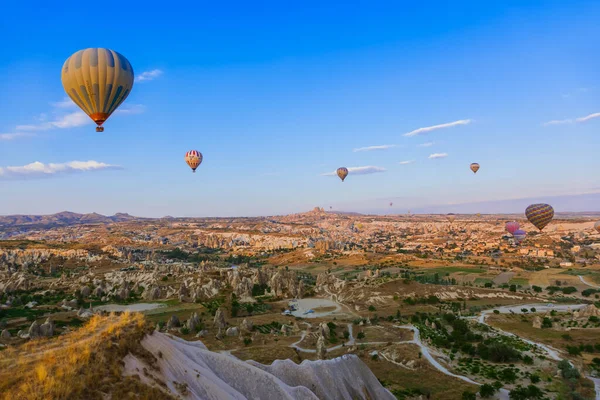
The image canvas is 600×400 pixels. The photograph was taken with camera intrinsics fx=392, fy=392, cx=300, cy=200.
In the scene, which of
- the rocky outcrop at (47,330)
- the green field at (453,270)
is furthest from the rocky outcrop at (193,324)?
the green field at (453,270)

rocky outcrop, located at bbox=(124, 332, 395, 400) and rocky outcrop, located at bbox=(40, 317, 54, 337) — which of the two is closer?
rocky outcrop, located at bbox=(124, 332, 395, 400)

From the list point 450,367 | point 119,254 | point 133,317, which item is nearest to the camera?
point 133,317

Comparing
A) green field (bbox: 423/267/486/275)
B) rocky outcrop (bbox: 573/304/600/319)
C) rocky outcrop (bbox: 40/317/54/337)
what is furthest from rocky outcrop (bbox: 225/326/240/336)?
green field (bbox: 423/267/486/275)

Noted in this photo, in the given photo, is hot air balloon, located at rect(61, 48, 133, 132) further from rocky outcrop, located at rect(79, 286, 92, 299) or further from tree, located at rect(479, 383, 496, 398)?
rocky outcrop, located at rect(79, 286, 92, 299)

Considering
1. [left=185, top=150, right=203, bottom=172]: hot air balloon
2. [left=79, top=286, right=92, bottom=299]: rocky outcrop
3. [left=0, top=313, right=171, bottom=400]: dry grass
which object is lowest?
[left=79, top=286, right=92, bottom=299]: rocky outcrop

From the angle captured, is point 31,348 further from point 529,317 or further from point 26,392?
point 529,317

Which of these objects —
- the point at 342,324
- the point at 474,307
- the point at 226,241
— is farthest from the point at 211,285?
the point at 226,241
